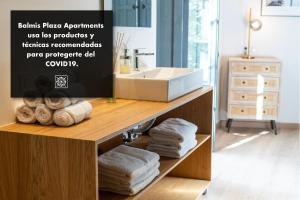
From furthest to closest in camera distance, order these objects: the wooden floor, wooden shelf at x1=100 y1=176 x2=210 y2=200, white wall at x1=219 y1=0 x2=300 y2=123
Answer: white wall at x1=219 y1=0 x2=300 y2=123, the wooden floor, wooden shelf at x1=100 y1=176 x2=210 y2=200

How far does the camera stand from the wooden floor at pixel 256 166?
10.7 ft

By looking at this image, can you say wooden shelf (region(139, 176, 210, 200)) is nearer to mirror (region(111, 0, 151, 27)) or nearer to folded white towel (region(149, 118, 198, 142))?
folded white towel (region(149, 118, 198, 142))

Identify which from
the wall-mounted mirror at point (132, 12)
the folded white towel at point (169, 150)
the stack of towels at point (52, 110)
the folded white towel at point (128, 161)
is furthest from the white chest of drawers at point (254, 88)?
the stack of towels at point (52, 110)

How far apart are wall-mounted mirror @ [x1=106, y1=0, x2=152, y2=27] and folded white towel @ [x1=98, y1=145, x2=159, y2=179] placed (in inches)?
34.3

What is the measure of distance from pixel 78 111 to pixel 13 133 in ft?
0.91

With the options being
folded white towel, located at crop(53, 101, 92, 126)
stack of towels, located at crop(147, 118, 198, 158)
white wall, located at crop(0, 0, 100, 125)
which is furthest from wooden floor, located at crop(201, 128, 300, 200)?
white wall, located at crop(0, 0, 100, 125)

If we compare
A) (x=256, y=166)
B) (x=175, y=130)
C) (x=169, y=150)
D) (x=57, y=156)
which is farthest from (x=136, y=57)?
(x=256, y=166)

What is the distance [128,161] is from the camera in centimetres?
211

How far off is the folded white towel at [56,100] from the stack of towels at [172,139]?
0.88m

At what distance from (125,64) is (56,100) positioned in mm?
949

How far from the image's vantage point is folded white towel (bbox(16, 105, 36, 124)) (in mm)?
1874

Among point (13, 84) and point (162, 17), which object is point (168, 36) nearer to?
point (162, 17)

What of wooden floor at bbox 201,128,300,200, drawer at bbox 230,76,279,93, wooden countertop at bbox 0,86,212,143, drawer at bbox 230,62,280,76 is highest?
drawer at bbox 230,62,280,76

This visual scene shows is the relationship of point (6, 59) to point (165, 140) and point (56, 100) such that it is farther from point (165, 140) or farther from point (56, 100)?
point (165, 140)
